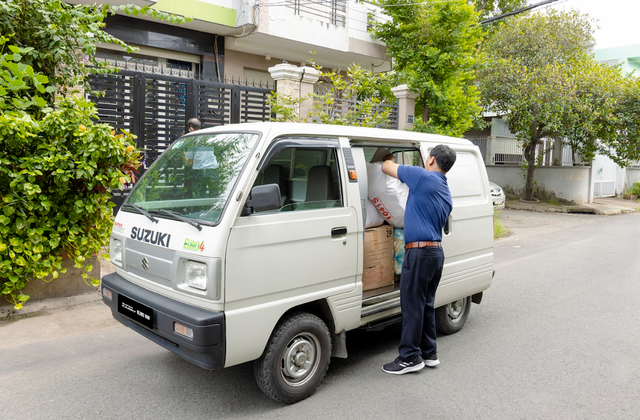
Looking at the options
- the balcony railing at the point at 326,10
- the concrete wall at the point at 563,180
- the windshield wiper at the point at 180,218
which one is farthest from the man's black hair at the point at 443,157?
the concrete wall at the point at 563,180

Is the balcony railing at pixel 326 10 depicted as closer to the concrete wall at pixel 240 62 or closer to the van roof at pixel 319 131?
the concrete wall at pixel 240 62

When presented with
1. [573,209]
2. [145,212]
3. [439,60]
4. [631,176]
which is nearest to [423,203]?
[145,212]

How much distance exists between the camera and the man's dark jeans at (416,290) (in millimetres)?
4074

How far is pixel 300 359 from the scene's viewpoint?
370cm

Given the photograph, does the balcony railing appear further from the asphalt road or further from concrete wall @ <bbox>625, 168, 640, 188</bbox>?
concrete wall @ <bbox>625, 168, 640, 188</bbox>

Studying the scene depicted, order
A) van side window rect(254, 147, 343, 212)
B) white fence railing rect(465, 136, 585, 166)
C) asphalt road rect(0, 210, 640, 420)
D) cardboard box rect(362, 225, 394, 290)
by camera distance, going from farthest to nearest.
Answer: white fence railing rect(465, 136, 585, 166)
cardboard box rect(362, 225, 394, 290)
van side window rect(254, 147, 343, 212)
asphalt road rect(0, 210, 640, 420)

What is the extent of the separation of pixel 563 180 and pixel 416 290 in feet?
58.9

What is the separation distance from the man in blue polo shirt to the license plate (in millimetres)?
1981

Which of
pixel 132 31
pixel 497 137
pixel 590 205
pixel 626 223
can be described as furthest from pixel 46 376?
pixel 497 137

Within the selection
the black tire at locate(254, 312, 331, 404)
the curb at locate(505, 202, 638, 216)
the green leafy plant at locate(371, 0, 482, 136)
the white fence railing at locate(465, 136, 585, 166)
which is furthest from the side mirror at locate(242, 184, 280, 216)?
the white fence railing at locate(465, 136, 585, 166)

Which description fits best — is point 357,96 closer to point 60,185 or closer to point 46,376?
point 60,185

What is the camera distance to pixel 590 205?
19109mm

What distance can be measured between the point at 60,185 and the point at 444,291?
4.07m

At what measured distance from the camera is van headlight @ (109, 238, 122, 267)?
3.97 m
